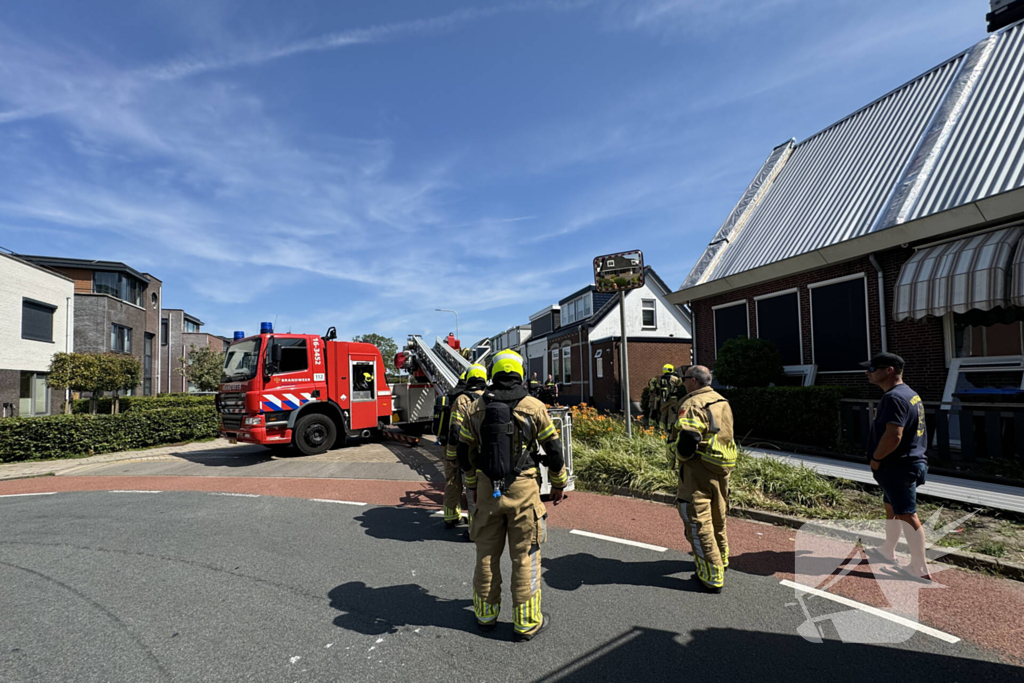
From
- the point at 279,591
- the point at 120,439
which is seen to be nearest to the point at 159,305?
the point at 120,439

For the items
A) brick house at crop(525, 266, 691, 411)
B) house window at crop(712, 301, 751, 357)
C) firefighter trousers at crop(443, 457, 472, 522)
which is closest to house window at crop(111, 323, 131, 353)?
brick house at crop(525, 266, 691, 411)

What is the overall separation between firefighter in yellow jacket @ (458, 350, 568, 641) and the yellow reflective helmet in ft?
0.50

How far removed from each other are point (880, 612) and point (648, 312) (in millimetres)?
25566

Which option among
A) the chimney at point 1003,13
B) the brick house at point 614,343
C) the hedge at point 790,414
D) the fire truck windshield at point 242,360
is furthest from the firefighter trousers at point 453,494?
the brick house at point 614,343

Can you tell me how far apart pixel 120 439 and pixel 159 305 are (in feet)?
84.9

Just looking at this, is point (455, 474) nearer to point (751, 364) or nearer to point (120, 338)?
point (751, 364)

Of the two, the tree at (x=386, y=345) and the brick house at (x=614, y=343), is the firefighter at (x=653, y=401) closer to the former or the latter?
the brick house at (x=614, y=343)

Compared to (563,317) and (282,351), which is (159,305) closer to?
(563,317)

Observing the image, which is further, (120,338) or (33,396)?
(120,338)

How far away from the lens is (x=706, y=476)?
4441 millimetres

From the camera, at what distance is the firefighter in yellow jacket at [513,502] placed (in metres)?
3.65

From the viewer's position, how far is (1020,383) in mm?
8727

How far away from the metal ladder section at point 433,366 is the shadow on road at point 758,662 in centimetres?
927

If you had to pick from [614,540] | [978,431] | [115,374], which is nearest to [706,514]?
[614,540]
